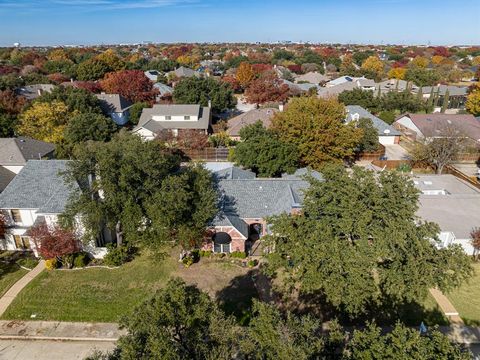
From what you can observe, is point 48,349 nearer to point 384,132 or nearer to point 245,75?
point 384,132

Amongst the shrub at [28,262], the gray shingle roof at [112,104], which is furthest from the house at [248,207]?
the gray shingle roof at [112,104]

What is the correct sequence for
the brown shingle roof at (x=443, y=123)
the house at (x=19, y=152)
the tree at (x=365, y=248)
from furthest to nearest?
the brown shingle roof at (x=443, y=123), the house at (x=19, y=152), the tree at (x=365, y=248)

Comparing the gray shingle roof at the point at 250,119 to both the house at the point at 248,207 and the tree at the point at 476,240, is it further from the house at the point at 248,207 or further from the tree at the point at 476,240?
the tree at the point at 476,240

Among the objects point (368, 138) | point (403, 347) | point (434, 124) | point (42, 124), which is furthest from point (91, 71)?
point (403, 347)

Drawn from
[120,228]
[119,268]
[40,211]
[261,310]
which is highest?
[261,310]

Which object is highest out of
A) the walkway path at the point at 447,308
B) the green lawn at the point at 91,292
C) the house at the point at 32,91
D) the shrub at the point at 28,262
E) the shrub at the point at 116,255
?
the house at the point at 32,91

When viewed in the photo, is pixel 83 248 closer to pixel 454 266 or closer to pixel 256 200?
pixel 256 200

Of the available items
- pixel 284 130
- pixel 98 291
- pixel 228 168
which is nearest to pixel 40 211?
pixel 98 291
